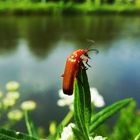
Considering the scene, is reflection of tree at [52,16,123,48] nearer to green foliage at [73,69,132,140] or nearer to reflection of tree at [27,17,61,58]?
reflection of tree at [27,17,61,58]

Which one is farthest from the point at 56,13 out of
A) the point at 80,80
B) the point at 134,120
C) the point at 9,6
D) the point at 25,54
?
the point at 80,80

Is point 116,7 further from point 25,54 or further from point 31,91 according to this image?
point 31,91

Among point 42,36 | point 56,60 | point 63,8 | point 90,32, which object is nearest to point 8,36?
point 42,36

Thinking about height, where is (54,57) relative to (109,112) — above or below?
below

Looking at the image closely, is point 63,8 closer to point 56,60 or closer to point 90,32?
point 90,32

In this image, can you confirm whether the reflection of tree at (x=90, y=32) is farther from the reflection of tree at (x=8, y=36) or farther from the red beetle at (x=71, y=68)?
the red beetle at (x=71, y=68)
